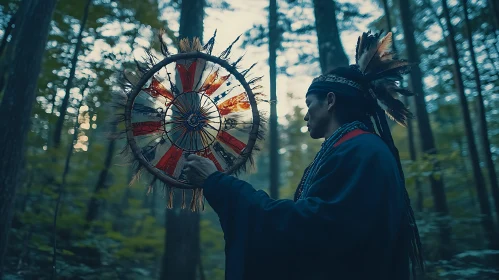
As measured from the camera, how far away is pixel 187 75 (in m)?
2.10

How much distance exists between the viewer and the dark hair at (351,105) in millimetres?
1969

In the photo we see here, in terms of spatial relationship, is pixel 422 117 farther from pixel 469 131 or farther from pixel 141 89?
pixel 141 89

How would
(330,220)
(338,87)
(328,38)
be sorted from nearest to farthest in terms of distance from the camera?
1. (330,220)
2. (338,87)
3. (328,38)

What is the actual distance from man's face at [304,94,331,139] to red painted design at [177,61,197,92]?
0.72 m

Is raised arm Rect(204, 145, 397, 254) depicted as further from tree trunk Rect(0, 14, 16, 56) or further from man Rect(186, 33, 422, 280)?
tree trunk Rect(0, 14, 16, 56)

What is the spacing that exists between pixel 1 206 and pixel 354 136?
14.5 ft

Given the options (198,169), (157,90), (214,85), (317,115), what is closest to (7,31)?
(157,90)

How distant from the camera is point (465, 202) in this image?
50.5 ft

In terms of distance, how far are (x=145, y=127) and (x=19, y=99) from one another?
324cm

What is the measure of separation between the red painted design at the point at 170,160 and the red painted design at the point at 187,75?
378 mm

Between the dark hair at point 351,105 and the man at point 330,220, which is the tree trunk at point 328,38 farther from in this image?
the man at point 330,220

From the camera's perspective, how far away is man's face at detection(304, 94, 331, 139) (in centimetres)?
199

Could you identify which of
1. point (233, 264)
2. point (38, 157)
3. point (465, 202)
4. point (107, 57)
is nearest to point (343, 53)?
point (107, 57)

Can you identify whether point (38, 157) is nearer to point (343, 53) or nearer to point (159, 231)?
point (159, 231)
